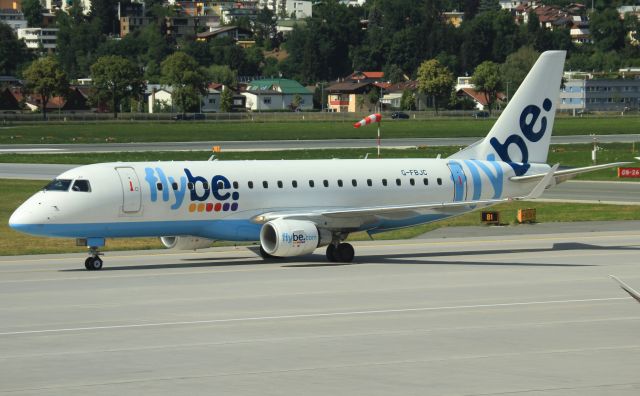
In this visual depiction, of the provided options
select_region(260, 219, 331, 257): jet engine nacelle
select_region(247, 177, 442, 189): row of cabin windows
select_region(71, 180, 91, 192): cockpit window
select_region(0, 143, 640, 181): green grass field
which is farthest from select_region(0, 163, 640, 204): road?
select_region(71, 180, 91, 192): cockpit window

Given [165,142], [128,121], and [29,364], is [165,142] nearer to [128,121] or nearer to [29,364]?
[128,121]

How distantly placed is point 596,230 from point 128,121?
141 meters

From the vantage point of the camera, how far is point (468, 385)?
75.9 ft

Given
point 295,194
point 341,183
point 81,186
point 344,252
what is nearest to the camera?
point 81,186

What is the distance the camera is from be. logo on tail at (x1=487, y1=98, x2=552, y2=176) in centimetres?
4950

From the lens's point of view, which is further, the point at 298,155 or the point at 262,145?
the point at 262,145

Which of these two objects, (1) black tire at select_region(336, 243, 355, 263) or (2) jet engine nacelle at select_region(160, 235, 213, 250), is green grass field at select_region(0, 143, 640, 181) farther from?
(2) jet engine nacelle at select_region(160, 235, 213, 250)

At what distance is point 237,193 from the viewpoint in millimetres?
43531

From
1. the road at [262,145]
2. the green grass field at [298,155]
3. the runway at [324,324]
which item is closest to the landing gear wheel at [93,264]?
the runway at [324,324]

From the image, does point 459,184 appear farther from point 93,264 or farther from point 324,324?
point 324,324

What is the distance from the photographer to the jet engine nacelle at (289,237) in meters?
42.1

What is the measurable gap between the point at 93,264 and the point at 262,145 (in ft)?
251

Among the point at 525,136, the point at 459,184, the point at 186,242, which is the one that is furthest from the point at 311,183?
the point at 525,136

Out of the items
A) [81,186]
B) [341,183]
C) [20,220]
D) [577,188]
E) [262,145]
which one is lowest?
[577,188]
